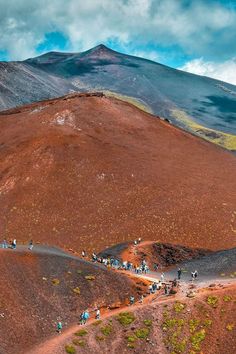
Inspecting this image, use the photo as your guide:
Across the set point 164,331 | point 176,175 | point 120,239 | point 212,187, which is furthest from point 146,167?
point 164,331

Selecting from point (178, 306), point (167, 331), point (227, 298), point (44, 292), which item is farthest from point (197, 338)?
point (44, 292)

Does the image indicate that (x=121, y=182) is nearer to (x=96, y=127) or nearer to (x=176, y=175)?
(x=176, y=175)

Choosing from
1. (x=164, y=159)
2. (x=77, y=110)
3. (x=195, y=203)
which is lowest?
(x=195, y=203)

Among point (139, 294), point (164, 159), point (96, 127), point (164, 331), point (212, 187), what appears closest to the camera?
point (164, 331)

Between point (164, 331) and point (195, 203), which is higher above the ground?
point (195, 203)

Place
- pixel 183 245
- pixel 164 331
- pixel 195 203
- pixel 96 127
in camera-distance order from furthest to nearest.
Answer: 1. pixel 96 127
2. pixel 195 203
3. pixel 183 245
4. pixel 164 331

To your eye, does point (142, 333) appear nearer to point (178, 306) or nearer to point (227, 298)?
point (178, 306)

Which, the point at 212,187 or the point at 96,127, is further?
the point at 96,127
